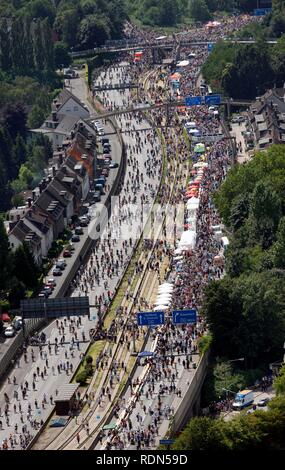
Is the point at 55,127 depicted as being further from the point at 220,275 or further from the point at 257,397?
the point at 257,397

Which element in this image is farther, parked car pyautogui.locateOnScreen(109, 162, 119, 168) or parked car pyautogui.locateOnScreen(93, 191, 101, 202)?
parked car pyautogui.locateOnScreen(109, 162, 119, 168)

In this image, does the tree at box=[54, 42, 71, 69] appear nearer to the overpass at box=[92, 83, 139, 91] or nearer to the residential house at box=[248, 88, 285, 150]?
the overpass at box=[92, 83, 139, 91]

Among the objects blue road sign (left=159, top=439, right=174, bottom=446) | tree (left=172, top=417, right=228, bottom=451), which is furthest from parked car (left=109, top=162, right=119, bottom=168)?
tree (left=172, top=417, right=228, bottom=451)

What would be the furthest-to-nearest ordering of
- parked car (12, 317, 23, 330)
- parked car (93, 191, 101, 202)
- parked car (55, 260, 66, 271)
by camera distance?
1. parked car (93, 191, 101, 202)
2. parked car (55, 260, 66, 271)
3. parked car (12, 317, 23, 330)

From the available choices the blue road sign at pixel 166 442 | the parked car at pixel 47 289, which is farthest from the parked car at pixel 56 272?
the blue road sign at pixel 166 442

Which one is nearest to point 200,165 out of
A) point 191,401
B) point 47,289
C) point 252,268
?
point 47,289

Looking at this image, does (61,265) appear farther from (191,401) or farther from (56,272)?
(191,401)

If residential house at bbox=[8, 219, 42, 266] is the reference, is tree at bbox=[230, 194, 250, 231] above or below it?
above
